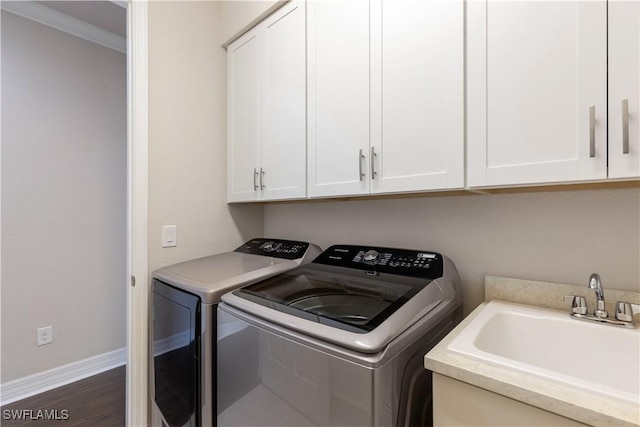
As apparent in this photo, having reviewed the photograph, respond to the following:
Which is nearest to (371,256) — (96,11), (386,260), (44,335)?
(386,260)

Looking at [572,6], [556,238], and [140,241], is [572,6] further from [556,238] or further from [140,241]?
[140,241]

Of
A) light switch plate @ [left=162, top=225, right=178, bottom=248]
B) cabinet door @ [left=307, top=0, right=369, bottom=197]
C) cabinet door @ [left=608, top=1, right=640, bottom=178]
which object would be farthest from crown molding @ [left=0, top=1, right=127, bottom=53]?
cabinet door @ [left=608, top=1, right=640, bottom=178]

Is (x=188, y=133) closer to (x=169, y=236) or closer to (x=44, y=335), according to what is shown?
(x=169, y=236)

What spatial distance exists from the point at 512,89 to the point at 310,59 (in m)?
0.91

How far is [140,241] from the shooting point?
1547 millimetres

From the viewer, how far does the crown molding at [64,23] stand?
2.03m

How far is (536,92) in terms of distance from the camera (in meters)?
0.87

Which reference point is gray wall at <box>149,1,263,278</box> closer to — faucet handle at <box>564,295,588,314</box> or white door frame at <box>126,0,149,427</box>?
white door frame at <box>126,0,149,427</box>

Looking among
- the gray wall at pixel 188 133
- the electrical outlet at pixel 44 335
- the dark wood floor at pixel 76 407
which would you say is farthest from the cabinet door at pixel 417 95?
the electrical outlet at pixel 44 335

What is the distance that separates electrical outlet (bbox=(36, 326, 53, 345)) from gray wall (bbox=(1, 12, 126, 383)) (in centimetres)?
3

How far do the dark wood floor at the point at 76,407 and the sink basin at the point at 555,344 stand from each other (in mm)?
2163

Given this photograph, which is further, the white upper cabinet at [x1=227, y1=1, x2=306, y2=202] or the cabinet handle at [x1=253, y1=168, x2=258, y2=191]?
the cabinet handle at [x1=253, y1=168, x2=258, y2=191]

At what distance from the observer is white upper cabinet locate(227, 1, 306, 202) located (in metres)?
1.50

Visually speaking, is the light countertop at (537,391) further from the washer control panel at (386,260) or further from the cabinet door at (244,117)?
the cabinet door at (244,117)
